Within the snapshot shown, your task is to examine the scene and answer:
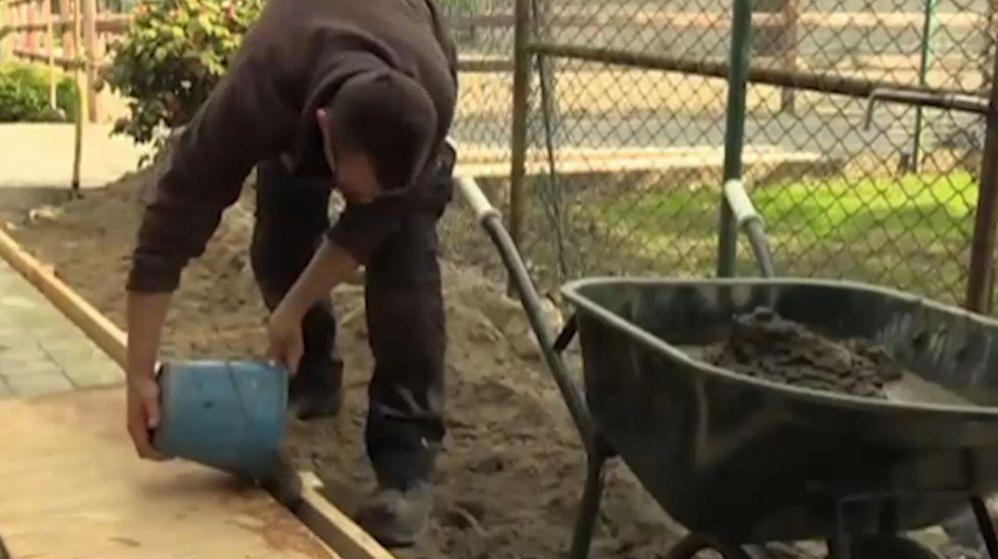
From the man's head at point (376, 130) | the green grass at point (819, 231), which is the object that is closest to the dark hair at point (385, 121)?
the man's head at point (376, 130)

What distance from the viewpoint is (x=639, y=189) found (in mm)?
7164

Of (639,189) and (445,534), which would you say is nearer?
(445,534)

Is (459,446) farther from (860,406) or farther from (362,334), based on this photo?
(860,406)

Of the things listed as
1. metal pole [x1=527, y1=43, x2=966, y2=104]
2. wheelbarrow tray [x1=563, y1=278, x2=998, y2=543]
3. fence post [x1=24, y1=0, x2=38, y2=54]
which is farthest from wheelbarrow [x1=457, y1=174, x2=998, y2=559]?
fence post [x1=24, y1=0, x2=38, y2=54]

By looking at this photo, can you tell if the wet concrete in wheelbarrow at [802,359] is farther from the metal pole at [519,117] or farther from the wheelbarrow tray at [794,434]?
the metal pole at [519,117]

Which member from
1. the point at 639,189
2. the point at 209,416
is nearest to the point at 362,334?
the point at 209,416

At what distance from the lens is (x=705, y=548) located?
2330mm

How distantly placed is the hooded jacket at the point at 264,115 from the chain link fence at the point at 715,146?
140 centimetres

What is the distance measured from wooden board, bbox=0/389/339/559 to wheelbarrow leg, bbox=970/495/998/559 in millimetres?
1192

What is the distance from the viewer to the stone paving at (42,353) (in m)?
4.46

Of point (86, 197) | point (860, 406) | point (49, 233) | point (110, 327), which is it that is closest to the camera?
point (860, 406)

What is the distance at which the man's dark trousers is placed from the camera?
3201mm

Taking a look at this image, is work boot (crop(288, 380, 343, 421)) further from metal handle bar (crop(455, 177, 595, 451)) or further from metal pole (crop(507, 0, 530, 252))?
metal pole (crop(507, 0, 530, 252))

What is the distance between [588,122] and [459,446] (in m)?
3.48
